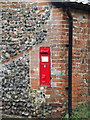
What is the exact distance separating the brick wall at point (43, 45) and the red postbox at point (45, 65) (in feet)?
0.32

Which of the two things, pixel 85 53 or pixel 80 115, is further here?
pixel 85 53

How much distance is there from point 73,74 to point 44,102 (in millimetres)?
983

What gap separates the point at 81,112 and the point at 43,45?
1847mm

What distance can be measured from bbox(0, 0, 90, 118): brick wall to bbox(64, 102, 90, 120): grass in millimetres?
128

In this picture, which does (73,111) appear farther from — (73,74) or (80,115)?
(73,74)

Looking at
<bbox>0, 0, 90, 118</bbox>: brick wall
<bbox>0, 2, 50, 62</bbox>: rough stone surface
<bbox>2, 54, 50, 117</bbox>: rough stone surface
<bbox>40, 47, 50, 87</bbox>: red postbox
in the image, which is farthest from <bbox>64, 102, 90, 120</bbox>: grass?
<bbox>0, 2, 50, 62</bbox>: rough stone surface

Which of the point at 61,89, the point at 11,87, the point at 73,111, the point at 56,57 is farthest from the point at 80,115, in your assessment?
the point at 11,87

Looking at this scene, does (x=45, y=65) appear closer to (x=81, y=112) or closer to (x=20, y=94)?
(x=20, y=94)

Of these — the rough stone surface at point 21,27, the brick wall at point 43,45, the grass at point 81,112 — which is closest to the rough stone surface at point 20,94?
the brick wall at point 43,45

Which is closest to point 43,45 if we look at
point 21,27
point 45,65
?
point 45,65

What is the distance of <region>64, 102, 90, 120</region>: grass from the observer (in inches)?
180

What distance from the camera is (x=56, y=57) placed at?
4.74 meters

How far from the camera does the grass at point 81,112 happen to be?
180 inches

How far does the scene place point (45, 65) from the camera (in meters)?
4.75
